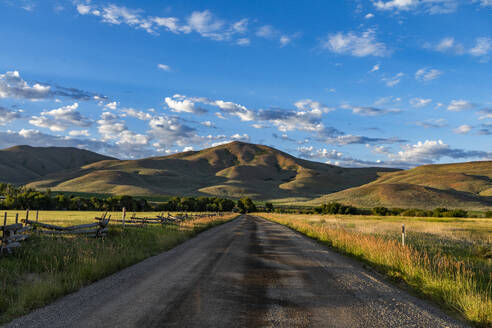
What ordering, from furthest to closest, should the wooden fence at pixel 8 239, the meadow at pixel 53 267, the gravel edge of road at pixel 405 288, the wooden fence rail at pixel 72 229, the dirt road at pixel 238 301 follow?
the wooden fence rail at pixel 72 229
the wooden fence at pixel 8 239
the meadow at pixel 53 267
the gravel edge of road at pixel 405 288
the dirt road at pixel 238 301

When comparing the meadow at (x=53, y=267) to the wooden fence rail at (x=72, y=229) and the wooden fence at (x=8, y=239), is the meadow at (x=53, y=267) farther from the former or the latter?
the wooden fence rail at (x=72, y=229)

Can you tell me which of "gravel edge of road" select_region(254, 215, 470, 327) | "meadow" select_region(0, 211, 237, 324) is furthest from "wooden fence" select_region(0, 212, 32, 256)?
"gravel edge of road" select_region(254, 215, 470, 327)

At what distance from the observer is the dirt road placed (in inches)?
246

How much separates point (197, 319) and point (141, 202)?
91.3m

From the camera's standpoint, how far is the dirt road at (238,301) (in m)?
6.24

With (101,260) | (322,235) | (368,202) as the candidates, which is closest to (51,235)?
(101,260)

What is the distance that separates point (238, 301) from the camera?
7.45 m

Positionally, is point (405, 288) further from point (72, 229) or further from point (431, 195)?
point (431, 195)

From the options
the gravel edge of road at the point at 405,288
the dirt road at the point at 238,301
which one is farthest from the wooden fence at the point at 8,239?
the gravel edge of road at the point at 405,288

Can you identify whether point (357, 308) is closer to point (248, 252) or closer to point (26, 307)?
point (26, 307)

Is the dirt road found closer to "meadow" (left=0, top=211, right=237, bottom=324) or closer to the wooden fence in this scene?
"meadow" (left=0, top=211, right=237, bottom=324)

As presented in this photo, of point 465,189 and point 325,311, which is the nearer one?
point 325,311

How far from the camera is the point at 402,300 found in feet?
26.0

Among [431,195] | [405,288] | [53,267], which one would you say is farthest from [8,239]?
[431,195]
